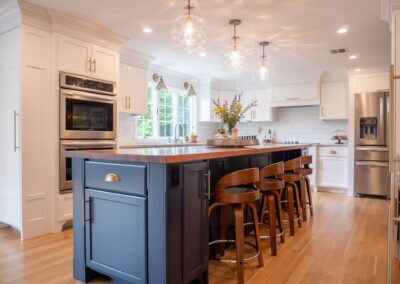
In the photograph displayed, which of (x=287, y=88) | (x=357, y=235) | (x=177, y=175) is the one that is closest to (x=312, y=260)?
(x=357, y=235)

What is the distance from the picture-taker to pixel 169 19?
11.0 feet

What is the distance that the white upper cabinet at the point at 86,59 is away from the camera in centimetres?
326

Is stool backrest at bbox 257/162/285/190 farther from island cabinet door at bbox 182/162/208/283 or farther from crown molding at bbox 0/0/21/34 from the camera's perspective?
crown molding at bbox 0/0/21/34

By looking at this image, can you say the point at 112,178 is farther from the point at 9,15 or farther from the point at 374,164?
the point at 374,164

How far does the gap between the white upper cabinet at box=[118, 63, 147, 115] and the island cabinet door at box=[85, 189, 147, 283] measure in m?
2.62

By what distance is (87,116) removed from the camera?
3.48m

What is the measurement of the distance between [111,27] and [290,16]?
81.6 inches

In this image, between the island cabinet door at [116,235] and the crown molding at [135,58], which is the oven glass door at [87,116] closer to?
the crown molding at [135,58]

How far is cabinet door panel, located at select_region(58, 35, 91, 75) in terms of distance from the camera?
3.23 metres

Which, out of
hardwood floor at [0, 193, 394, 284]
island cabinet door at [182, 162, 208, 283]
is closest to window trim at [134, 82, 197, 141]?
hardwood floor at [0, 193, 394, 284]

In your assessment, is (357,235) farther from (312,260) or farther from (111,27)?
(111,27)

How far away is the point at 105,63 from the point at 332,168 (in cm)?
444

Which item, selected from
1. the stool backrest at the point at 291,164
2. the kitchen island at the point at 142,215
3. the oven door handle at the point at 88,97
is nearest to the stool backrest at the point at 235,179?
the kitchen island at the point at 142,215

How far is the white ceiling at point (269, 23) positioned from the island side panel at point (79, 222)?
180cm
